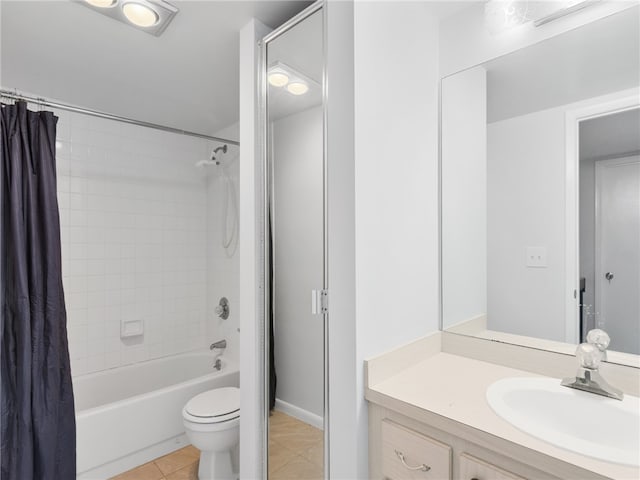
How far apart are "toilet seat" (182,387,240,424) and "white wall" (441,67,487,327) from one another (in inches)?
49.9

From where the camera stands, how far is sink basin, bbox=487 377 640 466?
3.05 ft

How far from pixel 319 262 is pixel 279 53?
933 millimetres

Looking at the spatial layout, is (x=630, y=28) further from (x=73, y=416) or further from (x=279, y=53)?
(x=73, y=416)

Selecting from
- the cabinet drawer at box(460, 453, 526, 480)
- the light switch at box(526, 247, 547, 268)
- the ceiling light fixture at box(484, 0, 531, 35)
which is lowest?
the cabinet drawer at box(460, 453, 526, 480)

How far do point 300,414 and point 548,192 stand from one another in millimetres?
1356

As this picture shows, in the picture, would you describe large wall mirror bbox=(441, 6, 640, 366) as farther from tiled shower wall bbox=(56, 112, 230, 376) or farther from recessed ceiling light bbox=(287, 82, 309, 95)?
tiled shower wall bbox=(56, 112, 230, 376)

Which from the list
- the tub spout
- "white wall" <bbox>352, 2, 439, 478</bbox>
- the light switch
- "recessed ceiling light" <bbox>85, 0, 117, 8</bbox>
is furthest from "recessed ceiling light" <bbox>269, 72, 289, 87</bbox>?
the tub spout

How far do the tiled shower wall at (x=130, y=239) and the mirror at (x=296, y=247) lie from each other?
183 cm

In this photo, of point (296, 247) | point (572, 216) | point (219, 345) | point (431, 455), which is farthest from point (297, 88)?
point (219, 345)

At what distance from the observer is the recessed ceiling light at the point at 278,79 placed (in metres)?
1.47

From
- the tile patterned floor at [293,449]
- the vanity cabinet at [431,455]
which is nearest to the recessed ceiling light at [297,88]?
the vanity cabinet at [431,455]

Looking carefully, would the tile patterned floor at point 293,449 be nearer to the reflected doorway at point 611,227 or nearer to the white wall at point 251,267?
the white wall at point 251,267

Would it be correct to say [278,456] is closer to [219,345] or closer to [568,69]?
[219,345]

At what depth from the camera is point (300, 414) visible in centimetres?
141
